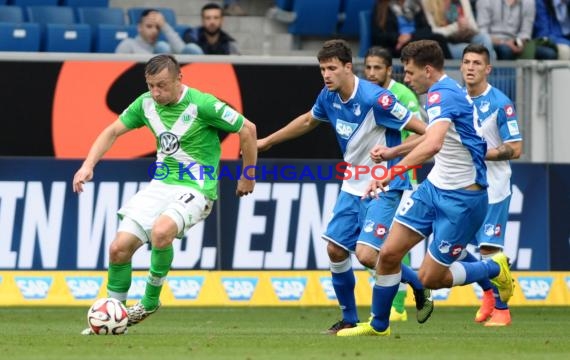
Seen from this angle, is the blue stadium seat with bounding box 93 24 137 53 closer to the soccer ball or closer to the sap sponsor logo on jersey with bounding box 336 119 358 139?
the sap sponsor logo on jersey with bounding box 336 119 358 139

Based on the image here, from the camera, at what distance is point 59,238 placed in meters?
16.2

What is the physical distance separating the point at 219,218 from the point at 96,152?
4.75 meters

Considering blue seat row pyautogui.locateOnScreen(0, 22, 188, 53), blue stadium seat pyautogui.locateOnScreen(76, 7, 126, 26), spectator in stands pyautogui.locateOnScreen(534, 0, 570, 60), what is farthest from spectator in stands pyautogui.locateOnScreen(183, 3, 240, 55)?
spectator in stands pyautogui.locateOnScreen(534, 0, 570, 60)

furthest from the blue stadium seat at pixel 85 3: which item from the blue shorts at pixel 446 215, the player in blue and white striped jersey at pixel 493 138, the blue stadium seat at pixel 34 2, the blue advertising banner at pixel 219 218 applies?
the blue shorts at pixel 446 215

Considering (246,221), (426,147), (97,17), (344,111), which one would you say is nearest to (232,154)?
(246,221)

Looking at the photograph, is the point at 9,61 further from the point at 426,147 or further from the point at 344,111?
the point at 426,147

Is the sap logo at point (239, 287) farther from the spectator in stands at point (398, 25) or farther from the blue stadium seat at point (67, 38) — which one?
the spectator in stands at point (398, 25)

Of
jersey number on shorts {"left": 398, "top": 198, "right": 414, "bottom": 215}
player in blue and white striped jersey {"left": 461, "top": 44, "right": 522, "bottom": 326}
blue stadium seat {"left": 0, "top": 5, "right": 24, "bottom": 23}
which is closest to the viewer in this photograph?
jersey number on shorts {"left": 398, "top": 198, "right": 414, "bottom": 215}

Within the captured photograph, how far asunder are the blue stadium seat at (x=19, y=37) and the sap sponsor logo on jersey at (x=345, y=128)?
708 centimetres

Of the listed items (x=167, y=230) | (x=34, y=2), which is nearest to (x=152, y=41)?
(x=34, y=2)

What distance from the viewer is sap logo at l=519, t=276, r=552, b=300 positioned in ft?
55.6

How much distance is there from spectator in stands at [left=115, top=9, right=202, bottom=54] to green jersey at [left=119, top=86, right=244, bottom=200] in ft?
19.9

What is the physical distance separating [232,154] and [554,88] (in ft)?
13.4

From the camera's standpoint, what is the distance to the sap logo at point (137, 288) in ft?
52.9
